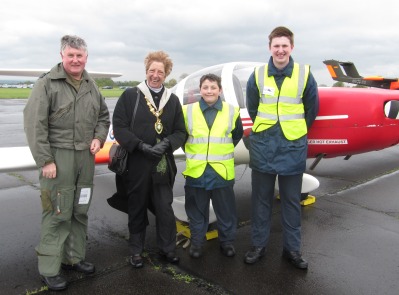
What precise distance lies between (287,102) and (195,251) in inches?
58.7

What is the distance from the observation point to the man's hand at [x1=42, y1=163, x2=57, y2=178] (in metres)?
2.50

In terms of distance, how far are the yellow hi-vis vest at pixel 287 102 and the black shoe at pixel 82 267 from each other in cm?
177

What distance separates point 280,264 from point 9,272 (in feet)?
7.21

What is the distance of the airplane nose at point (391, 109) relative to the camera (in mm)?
3549

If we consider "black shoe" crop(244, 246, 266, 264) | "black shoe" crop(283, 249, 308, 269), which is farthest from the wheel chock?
"black shoe" crop(283, 249, 308, 269)

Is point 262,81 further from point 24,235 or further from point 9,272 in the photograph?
point 24,235

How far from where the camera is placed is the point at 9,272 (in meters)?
2.93

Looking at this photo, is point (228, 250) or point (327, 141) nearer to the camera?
point (228, 250)

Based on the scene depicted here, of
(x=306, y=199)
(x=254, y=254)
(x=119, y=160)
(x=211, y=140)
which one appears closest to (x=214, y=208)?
(x=254, y=254)

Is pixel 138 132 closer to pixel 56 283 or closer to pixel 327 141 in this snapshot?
pixel 56 283

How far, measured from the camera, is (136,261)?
2986 mm

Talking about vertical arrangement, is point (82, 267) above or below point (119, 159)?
below

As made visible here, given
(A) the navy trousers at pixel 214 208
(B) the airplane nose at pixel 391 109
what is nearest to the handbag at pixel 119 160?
(A) the navy trousers at pixel 214 208

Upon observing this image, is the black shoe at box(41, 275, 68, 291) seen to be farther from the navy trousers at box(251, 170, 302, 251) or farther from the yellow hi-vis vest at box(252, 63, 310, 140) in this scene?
the yellow hi-vis vest at box(252, 63, 310, 140)
